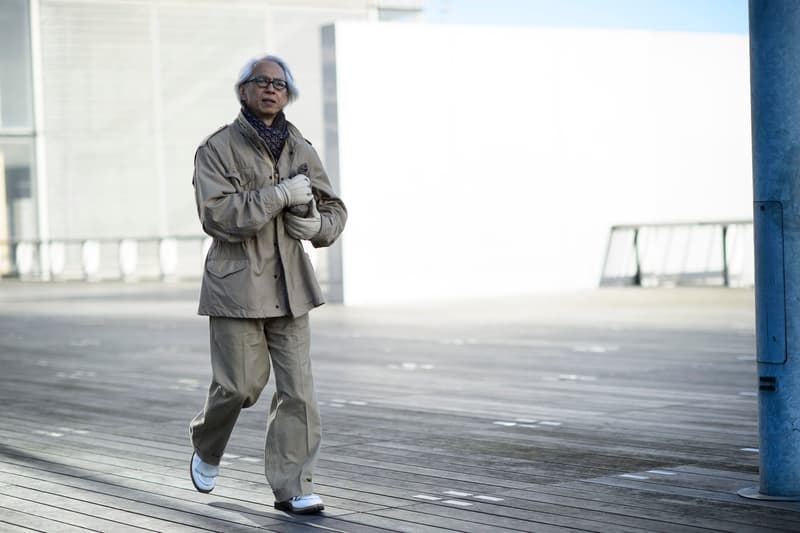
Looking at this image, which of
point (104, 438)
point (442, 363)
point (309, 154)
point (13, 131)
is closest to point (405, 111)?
point (442, 363)

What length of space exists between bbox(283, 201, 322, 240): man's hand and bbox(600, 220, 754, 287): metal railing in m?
16.3

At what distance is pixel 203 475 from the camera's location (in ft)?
17.3

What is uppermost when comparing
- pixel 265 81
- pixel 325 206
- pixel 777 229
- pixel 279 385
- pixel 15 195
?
pixel 15 195

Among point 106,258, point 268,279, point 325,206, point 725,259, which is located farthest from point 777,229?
point 106,258

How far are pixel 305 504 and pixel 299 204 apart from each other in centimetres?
108

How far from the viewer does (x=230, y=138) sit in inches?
197

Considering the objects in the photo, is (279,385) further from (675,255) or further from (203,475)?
(675,255)

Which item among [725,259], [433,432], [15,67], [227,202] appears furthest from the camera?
[15,67]

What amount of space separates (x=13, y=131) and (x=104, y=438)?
27620 millimetres

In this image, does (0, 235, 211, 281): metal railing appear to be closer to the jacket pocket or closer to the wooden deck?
the wooden deck

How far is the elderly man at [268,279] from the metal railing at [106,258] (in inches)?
1000

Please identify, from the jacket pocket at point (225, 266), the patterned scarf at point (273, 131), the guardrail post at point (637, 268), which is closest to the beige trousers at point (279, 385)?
the jacket pocket at point (225, 266)

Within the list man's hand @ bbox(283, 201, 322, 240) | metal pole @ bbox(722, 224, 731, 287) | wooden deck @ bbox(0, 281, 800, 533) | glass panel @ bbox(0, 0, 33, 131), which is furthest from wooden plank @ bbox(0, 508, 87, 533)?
glass panel @ bbox(0, 0, 33, 131)

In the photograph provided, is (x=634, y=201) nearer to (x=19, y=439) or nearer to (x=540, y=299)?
(x=540, y=299)
